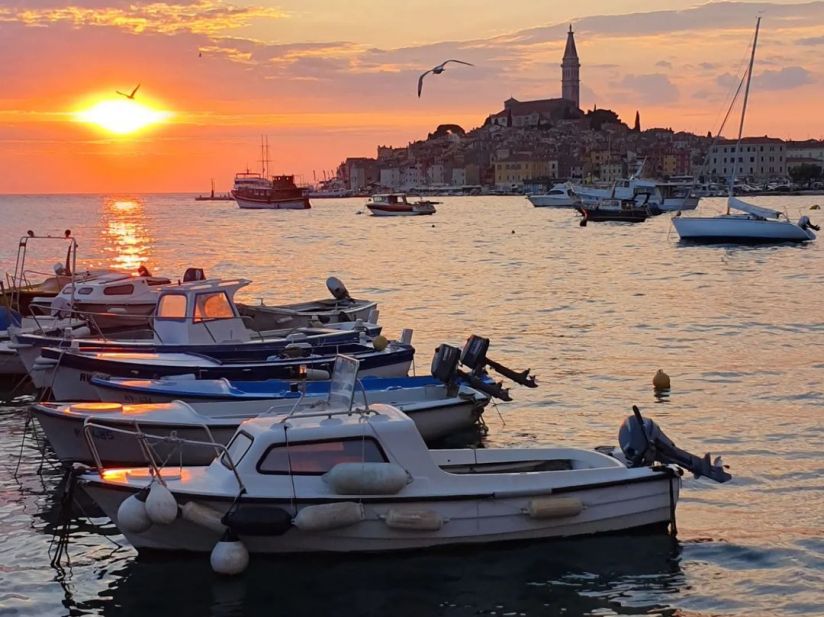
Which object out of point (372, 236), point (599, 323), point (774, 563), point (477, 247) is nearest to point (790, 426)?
point (774, 563)

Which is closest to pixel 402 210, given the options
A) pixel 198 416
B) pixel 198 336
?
pixel 198 336

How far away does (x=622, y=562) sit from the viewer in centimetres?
1168

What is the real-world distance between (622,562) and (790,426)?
7516 mm

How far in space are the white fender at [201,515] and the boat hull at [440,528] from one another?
0.06 meters

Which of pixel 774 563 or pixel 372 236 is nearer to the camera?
pixel 774 563

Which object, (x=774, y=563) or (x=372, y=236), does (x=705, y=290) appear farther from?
(x=372, y=236)

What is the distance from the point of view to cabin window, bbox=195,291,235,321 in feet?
64.8

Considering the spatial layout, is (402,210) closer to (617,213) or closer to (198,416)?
(617,213)

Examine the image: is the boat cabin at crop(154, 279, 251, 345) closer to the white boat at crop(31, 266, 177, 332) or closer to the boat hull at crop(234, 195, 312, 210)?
the white boat at crop(31, 266, 177, 332)

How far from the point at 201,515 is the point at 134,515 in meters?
0.66

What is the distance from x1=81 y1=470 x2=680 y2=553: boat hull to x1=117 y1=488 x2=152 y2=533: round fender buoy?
1.04ft

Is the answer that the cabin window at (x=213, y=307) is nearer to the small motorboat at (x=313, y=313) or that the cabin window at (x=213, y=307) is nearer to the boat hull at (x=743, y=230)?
the small motorboat at (x=313, y=313)

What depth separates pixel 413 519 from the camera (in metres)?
11.2

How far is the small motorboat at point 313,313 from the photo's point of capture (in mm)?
23719
